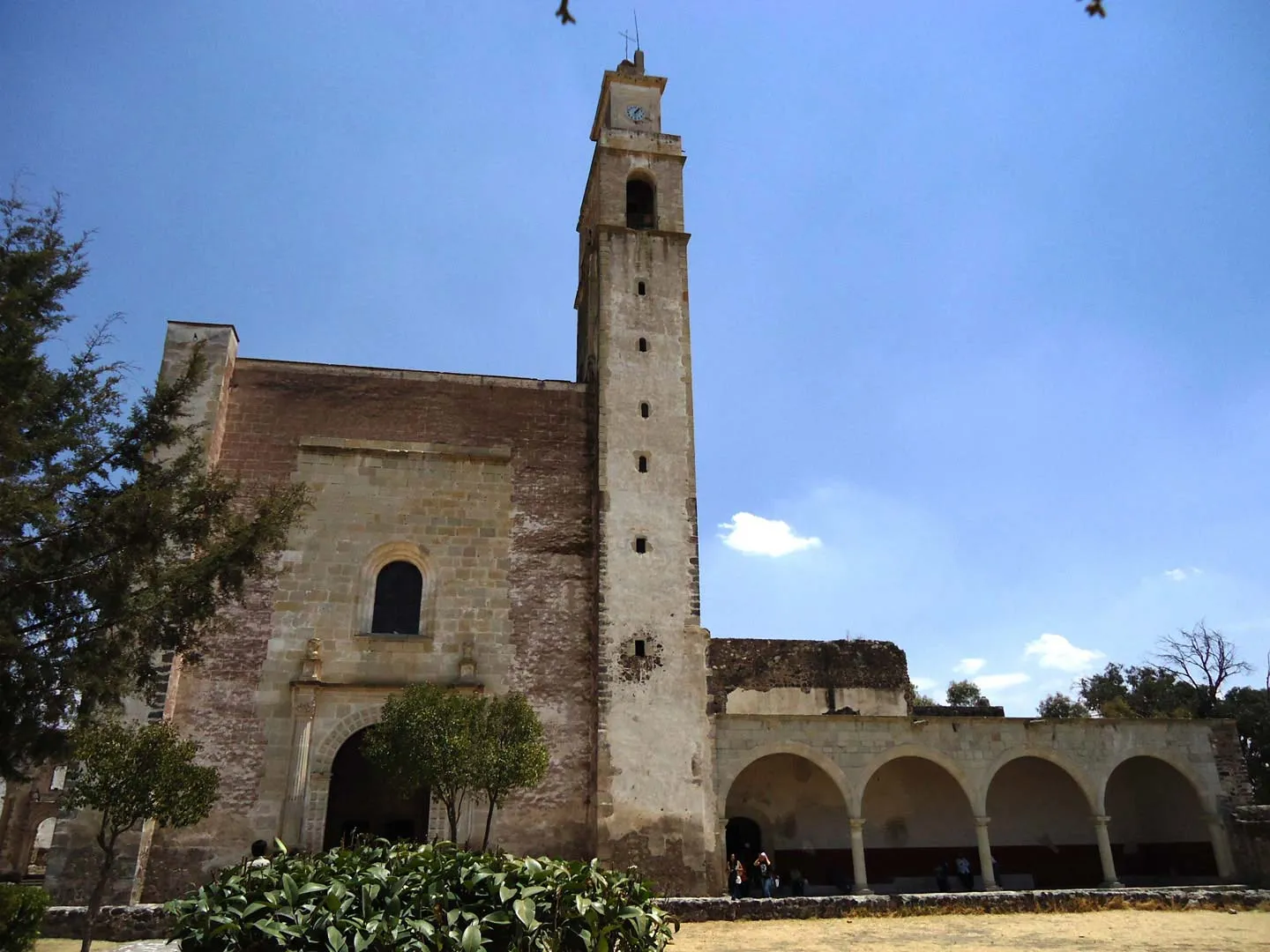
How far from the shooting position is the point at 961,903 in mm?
15727

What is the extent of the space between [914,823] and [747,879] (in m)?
4.77

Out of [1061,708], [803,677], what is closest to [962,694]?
[1061,708]

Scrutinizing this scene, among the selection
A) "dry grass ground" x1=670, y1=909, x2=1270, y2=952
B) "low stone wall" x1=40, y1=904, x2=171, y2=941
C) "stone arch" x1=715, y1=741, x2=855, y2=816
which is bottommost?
"dry grass ground" x1=670, y1=909, x2=1270, y2=952

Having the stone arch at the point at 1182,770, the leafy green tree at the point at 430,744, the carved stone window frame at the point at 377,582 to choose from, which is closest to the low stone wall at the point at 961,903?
the stone arch at the point at 1182,770

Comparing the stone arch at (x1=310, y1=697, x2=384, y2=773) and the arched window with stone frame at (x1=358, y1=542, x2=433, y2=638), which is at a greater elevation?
the arched window with stone frame at (x1=358, y1=542, x2=433, y2=638)

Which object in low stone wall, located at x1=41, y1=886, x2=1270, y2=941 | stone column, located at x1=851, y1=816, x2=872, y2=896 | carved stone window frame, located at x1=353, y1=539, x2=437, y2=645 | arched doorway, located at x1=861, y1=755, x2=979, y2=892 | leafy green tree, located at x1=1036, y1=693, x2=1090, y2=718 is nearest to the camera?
low stone wall, located at x1=41, y1=886, x2=1270, y2=941

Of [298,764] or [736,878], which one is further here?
[736,878]

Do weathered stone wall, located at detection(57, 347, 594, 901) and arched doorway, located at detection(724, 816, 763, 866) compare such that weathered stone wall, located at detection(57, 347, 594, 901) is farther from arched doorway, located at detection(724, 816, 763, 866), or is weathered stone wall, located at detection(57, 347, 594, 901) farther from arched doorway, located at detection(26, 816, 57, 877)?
arched doorway, located at detection(26, 816, 57, 877)

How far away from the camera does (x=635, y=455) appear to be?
1986 cm

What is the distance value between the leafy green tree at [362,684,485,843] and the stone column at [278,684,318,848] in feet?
7.30

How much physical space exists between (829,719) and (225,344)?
14.7 metres

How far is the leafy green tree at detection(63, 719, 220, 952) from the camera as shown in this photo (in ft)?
38.7

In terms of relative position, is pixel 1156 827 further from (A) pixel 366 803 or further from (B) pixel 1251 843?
(A) pixel 366 803

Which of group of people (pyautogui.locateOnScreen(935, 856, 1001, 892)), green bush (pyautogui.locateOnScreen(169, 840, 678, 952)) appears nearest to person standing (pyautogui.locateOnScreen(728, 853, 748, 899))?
group of people (pyautogui.locateOnScreen(935, 856, 1001, 892))
